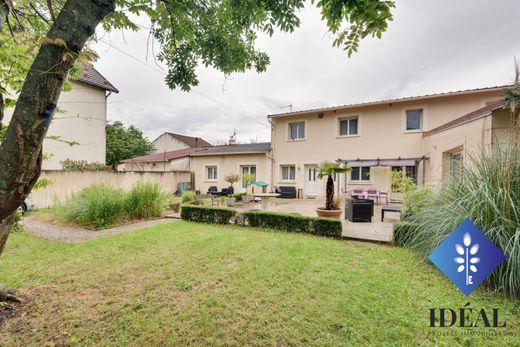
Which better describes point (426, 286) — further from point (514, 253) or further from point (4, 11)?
point (4, 11)

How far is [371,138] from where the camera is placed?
14.1 m

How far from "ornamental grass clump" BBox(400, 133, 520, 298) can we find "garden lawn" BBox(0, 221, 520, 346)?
1.63 feet

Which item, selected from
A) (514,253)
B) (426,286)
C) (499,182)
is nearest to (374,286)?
(426,286)

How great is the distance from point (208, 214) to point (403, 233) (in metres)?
6.16

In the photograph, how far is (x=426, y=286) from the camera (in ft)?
11.8

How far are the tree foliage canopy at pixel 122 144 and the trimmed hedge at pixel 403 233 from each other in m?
31.7

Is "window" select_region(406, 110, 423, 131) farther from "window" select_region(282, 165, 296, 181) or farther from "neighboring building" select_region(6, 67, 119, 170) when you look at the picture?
"neighboring building" select_region(6, 67, 119, 170)

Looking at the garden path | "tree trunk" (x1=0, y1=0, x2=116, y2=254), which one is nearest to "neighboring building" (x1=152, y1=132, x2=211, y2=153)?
the garden path

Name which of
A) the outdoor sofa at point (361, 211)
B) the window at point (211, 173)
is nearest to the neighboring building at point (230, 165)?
the window at point (211, 173)

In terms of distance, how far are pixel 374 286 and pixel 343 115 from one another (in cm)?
1312

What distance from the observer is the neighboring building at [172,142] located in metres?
33.5

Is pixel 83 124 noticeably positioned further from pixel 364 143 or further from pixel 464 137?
pixel 464 137

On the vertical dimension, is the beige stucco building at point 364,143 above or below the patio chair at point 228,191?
above

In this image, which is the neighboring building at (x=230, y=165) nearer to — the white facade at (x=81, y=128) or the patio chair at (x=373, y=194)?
the patio chair at (x=373, y=194)
